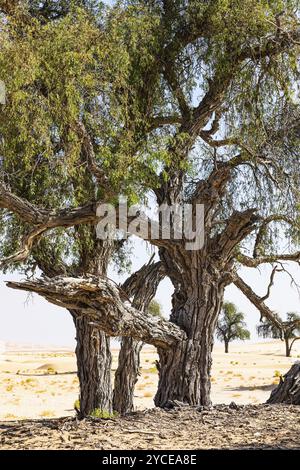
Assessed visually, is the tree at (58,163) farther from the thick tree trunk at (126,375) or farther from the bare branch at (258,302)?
the bare branch at (258,302)

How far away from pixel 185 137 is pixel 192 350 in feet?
10.6

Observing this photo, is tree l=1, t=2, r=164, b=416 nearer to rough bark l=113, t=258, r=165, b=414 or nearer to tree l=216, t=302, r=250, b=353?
rough bark l=113, t=258, r=165, b=414

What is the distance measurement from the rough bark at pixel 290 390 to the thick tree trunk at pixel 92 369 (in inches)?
171

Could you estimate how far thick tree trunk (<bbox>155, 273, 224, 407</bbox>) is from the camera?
31.2ft

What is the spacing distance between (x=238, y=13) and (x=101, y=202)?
3.63 metres

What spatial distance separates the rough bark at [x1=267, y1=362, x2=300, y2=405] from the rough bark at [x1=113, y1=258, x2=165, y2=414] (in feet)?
15.7

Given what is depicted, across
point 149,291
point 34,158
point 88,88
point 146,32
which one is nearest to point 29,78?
point 88,88

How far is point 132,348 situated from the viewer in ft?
45.0

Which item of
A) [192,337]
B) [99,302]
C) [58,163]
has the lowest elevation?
[192,337]

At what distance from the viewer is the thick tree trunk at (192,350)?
31.2ft

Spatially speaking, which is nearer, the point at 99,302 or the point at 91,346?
the point at 99,302

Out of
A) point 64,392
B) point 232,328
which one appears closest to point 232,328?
point 232,328

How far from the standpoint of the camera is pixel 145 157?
30.7 ft

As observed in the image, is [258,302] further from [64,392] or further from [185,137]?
[64,392]
